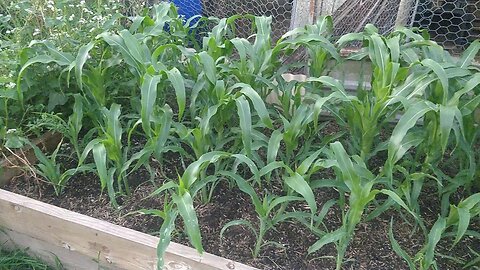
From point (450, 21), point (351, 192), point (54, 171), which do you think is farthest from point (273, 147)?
point (450, 21)

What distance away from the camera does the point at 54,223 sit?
1.42 m

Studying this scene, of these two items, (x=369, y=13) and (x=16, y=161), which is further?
(x=369, y=13)

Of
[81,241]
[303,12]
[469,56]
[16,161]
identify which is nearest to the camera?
[81,241]

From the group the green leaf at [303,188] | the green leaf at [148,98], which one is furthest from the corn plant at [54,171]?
the green leaf at [303,188]

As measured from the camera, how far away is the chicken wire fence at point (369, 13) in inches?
83.0

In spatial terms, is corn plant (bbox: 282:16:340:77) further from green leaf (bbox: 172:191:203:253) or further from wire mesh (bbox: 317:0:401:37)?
green leaf (bbox: 172:191:203:253)

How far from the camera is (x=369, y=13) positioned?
2.22m

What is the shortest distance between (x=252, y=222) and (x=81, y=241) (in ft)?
1.82

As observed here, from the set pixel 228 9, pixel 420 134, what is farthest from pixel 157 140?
pixel 228 9

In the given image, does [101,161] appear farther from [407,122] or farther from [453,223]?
[453,223]

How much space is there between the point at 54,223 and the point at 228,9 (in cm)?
187

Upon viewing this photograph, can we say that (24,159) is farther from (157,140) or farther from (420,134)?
(420,134)

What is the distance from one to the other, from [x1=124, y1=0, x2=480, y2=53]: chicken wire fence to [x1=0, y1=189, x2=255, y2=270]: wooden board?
1243 mm

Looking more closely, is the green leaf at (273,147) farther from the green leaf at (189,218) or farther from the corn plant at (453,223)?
the corn plant at (453,223)
